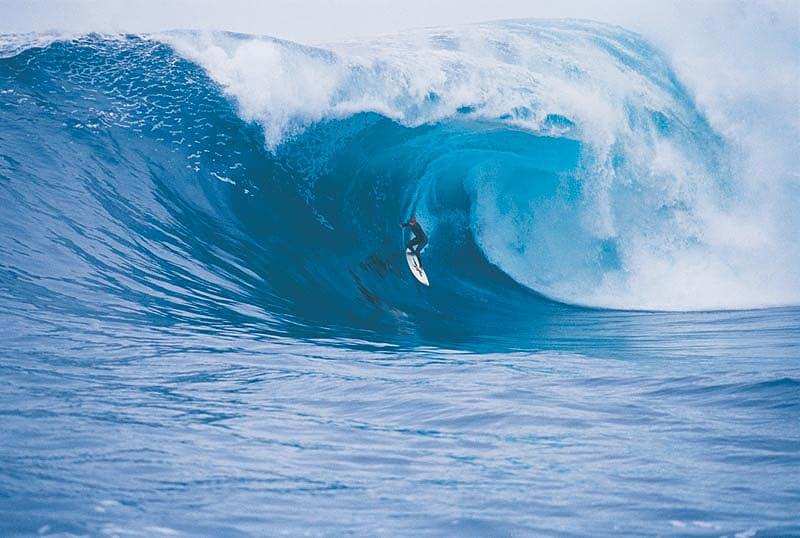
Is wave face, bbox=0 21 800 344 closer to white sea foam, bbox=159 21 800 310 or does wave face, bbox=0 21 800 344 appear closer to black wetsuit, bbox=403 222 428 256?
white sea foam, bbox=159 21 800 310

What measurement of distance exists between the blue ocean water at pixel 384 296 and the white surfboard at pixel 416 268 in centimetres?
21

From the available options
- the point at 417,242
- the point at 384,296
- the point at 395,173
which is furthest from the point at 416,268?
the point at 395,173

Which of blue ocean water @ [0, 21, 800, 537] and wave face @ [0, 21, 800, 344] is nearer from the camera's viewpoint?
blue ocean water @ [0, 21, 800, 537]

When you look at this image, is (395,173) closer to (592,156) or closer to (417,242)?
(417,242)

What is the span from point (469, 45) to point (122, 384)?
9304mm

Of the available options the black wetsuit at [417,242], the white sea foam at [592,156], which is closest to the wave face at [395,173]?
the white sea foam at [592,156]

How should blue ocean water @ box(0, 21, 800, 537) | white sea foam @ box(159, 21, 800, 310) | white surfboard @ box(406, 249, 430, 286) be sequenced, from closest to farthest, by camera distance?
blue ocean water @ box(0, 21, 800, 537)
white surfboard @ box(406, 249, 430, 286)
white sea foam @ box(159, 21, 800, 310)

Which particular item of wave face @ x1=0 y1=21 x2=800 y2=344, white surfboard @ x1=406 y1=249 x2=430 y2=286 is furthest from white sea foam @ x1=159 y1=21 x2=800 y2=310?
white surfboard @ x1=406 y1=249 x2=430 y2=286

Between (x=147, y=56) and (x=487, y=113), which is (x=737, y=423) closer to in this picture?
(x=487, y=113)

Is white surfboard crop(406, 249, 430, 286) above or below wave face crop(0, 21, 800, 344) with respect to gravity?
below

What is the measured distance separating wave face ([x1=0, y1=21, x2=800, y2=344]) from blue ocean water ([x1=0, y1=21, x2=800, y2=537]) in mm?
46

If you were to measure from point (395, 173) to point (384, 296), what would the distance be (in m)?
3.03

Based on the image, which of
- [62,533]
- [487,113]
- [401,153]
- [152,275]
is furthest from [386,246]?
[62,533]

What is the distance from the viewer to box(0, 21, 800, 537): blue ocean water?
3486 mm
